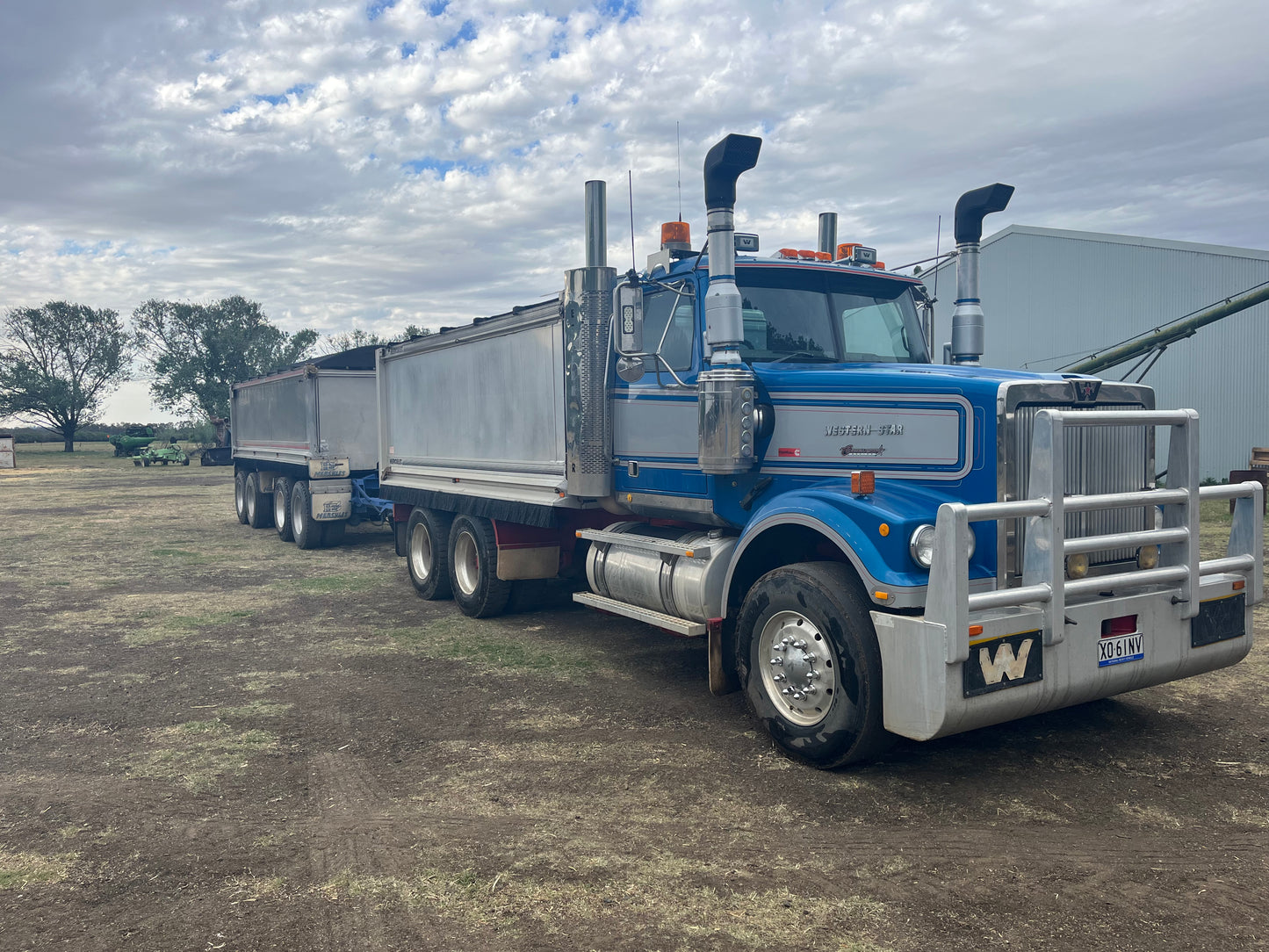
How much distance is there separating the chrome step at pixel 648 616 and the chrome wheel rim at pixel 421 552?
3.55 metres

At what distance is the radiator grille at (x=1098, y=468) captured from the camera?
15.9 feet

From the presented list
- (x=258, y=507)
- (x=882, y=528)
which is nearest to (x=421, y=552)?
(x=882, y=528)

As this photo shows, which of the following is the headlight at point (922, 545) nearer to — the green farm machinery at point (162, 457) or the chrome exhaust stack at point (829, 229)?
the chrome exhaust stack at point (829, 229)

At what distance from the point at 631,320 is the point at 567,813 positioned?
323 cm

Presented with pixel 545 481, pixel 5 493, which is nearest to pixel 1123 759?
pixel 545 481

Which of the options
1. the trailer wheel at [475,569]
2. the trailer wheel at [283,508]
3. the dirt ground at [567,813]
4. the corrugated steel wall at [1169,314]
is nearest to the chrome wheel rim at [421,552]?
the trailer wheel at [475,569]

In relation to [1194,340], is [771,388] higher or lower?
lower

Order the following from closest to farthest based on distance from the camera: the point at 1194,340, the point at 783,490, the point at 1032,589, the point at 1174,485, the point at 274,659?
the point at 1032,589, the point at 1174,485, the point at 783,490, the point at 274,659, the point at 1194,340

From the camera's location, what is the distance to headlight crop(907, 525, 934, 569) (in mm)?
4707

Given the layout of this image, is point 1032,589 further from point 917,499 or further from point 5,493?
point 5,493

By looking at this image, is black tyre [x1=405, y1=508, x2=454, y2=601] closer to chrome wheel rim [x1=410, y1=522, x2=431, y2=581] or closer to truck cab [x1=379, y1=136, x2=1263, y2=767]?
chrome wheel rim [x1=410, y1=522, x2=431, y2=581]

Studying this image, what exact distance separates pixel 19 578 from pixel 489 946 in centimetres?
1138

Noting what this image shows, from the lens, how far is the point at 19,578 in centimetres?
1209

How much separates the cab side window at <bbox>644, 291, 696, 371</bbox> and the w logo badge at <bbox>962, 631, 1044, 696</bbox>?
9.36 ft
